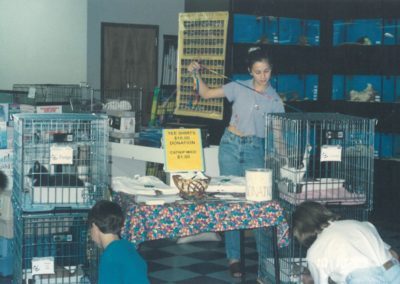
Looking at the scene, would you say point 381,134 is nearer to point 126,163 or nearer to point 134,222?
point 126,163

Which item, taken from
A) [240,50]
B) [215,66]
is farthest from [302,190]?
[240,50]

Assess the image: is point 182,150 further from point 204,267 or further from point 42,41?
point 42,41

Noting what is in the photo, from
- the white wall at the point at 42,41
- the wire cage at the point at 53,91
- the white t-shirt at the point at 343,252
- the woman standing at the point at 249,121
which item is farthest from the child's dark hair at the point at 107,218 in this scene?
the white wall at the point at 42,41

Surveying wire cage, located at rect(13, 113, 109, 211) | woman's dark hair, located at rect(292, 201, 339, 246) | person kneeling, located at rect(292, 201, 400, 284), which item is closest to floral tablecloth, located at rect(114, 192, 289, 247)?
wire cage, located at rect(13, 113, 109, 211)

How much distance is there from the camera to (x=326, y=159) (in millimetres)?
4387

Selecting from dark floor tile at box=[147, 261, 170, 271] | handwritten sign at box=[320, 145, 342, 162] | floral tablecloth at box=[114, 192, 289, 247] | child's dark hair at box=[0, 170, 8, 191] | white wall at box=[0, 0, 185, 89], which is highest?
white wall at box=[0, 0, 185, 89]

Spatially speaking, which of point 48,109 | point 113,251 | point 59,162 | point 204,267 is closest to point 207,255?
point 204,267

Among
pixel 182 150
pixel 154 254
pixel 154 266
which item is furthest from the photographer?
pixel 154 254

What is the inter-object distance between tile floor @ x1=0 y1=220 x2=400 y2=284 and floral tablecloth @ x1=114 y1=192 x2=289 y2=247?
0.88 m

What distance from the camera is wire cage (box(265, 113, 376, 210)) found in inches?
175

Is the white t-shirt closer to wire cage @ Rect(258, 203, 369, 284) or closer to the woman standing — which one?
wire cage @ Rect(258, 203, 369, 284)

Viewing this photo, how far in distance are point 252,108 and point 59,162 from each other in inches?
62.1

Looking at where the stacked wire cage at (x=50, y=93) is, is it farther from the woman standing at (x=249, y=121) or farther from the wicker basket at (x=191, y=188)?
the wicker basket at (x=191, y=188)

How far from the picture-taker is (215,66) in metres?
6.14
